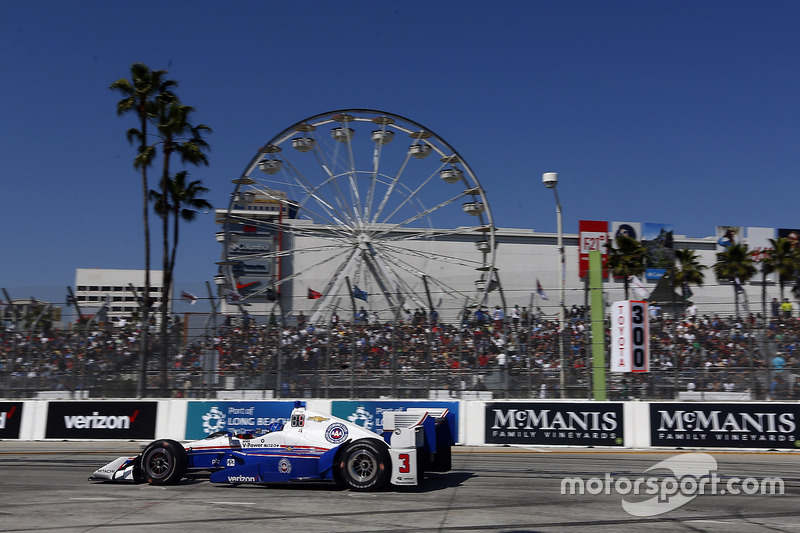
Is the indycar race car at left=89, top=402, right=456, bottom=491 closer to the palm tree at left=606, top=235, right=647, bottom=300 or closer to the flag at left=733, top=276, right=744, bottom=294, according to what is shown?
the flag at left=733, top=276, right=744, bottom=294

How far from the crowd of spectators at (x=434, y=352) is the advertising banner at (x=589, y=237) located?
3729cm

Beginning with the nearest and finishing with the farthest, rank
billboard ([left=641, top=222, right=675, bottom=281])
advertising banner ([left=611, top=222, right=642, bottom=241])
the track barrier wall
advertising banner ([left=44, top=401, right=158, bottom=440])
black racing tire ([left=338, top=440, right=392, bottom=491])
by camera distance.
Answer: black racing tire ([left=338, top=440, right=392, bottom=491])
the track barrier wall
advertising banner ([left=44, top=401, right=158, bottom=440])
billboard ([left=641, top=222, right=675, bottom=281])
advertising banner ([left=611, top=222, right=642, bottom=241])

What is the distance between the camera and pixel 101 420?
18672 mm

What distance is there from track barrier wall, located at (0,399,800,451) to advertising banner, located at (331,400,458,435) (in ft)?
0.08

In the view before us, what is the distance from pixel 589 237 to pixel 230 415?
42.4 meters

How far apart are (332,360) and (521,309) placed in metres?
5.00

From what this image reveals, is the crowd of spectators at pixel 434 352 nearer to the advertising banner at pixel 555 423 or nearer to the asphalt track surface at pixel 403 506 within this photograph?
the advertising banner at pixel 555 423

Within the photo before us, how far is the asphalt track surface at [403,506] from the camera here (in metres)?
7.72

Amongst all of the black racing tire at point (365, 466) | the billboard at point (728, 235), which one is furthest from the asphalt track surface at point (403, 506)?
the billboard at point (728, 235)

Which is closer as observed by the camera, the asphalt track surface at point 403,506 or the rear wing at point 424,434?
the asphalt track surface at point 403,506

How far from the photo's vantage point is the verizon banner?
17000mm

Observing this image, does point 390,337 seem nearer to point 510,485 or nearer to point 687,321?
point 687,321

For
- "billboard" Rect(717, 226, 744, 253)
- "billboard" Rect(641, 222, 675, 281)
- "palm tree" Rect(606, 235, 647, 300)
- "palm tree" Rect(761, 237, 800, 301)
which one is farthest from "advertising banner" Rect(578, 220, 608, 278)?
"palm tree" Rect(761, 237, 800, 301)

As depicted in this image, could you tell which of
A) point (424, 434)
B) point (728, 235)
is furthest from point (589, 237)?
point (424, 434)
